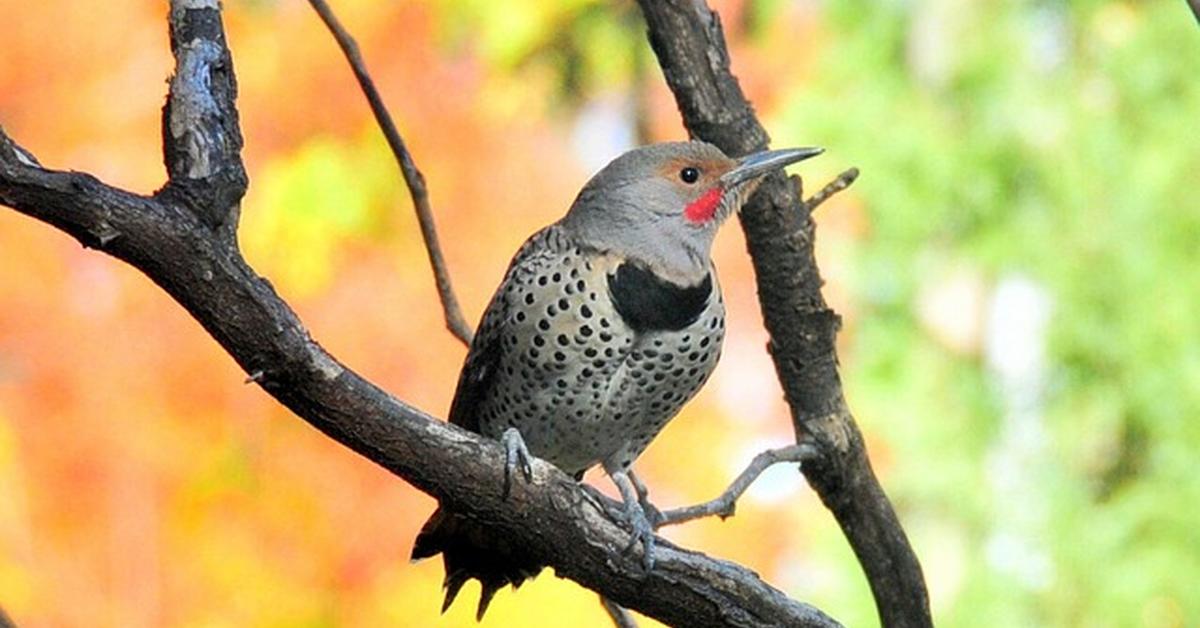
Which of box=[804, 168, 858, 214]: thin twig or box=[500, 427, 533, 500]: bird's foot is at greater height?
box=[804, 168, 858, 214]: thin twig

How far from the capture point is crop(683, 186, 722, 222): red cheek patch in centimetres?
319

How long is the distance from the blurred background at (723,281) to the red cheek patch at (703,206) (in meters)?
3.12

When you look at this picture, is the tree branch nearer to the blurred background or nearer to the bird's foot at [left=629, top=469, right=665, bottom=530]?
the bird's foot at [left=629, top=469, right=665, bottom=530]

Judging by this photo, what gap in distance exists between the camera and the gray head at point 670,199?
309 cm

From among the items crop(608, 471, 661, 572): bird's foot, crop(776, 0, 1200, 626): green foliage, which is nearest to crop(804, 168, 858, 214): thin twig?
crop(608, 471, 661, 572): bird's foot

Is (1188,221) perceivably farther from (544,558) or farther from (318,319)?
(544,558)

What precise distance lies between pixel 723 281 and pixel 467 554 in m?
4.07

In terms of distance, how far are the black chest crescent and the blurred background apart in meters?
3.25

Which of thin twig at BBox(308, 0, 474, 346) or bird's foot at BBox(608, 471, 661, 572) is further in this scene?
thin twig at BBox(308, 0, 474, 346)

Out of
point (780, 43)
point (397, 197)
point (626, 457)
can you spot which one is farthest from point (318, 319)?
point (626, 457)

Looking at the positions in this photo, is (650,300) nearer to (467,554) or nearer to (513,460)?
(467,554)

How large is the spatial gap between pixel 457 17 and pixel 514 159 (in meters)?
0.64

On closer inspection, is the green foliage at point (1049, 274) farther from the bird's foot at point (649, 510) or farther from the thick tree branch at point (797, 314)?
the bird's foot at point (649, 510)

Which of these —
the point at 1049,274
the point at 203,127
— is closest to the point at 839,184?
the point at 203,127
